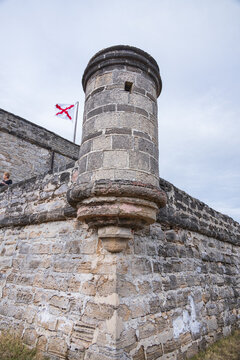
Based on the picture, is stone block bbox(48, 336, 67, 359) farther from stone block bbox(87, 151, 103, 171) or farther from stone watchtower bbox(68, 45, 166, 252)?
stone block bbox(87, 151, 103, 171)

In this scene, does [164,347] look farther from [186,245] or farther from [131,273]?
[186,245]

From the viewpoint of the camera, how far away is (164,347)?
3.17m

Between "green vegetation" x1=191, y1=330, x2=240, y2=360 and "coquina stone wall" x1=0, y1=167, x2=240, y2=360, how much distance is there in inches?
4.5

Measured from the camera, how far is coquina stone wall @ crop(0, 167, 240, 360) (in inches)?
113

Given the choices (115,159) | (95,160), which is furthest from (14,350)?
(115,159)

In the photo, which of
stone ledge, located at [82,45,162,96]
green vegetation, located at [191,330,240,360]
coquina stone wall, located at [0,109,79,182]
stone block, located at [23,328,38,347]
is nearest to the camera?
stone block, located at [23,328,38,347]

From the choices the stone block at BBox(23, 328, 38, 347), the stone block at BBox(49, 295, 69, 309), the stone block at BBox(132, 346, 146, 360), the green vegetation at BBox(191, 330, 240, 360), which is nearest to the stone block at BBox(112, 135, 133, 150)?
the stone block at BBox(49, 295, 69, 309)

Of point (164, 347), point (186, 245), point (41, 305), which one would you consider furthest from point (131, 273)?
point (186, 245)

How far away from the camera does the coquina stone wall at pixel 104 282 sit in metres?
2.87

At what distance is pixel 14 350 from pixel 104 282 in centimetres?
155

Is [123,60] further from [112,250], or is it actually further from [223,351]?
[223,351]

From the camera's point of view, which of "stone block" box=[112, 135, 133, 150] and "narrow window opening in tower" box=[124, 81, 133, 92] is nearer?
"stone block" box=[112, 135, 133, 150]

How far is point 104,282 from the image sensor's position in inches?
115

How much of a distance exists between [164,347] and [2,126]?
907 cm
